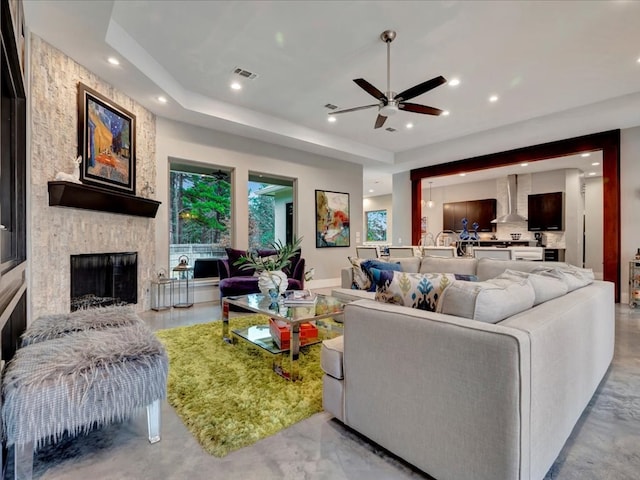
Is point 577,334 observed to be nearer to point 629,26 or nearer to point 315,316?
point 315,316

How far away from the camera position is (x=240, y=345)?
305 centimetres

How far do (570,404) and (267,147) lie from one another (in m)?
5.89

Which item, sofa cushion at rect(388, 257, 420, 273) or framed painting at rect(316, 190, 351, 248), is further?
framed painting at rect(316, 190, 351, 248)

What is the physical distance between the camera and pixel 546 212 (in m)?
8.24

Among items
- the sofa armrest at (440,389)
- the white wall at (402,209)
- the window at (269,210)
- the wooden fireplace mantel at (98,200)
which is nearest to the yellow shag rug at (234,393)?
the sofa armrest at (440,389)

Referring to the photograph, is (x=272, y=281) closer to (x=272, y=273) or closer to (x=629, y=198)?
(x=272, y=273)

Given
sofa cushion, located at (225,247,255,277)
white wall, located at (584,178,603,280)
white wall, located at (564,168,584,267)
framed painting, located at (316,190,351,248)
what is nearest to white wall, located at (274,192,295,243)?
framed painting, located at (316,190,351,248)

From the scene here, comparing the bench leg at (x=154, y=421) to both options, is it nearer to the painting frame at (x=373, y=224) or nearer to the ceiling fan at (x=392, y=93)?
the ceiling fan at (x=392, y=93)

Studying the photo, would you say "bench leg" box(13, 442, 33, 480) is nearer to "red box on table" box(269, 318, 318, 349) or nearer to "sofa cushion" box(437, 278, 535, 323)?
"red box on table" box(269, 318, 318, 349)

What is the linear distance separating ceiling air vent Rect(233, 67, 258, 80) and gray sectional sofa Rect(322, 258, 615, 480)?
3696 mm

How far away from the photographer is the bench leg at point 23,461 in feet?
4.17

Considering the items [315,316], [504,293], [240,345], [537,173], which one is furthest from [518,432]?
[537,173]

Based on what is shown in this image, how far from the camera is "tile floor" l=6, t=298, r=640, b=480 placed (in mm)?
1384

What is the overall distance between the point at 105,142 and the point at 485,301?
453cm
